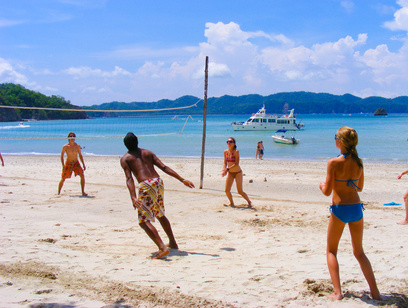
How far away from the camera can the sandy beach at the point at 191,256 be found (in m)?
3.38

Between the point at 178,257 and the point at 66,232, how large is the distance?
208 cm

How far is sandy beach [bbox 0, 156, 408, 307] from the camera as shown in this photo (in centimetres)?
338

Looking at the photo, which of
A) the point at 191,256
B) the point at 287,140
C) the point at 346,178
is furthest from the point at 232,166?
the point at 287,140

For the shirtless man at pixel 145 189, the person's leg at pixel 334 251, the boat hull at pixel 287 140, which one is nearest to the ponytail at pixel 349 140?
the person's leg at pixel 334 251

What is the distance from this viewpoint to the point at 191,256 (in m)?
4.62

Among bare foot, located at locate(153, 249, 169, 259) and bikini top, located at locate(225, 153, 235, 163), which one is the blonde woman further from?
bikini top, located at locate(225, 153, 235, 163)

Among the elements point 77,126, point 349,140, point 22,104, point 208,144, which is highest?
point 22,104

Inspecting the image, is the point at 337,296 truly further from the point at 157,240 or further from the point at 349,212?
the point at 157,240

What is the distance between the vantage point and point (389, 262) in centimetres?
423

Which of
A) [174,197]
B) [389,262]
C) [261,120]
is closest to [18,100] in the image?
[261,120]

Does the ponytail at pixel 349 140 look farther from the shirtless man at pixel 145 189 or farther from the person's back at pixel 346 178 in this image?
the shirtless man at pixel 145 189

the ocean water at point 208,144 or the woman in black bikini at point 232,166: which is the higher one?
the woman in black bikini at point 232,166

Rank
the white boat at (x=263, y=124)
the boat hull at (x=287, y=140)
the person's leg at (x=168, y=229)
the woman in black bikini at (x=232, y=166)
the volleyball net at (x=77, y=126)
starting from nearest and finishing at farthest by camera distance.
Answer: the person's leg at (x=168, y=229) < the woman in black bikini at (x=232, y=166) < the volleyball net at (x=77, y=126) < the boat hull at (x=287, y=140) < the white boat at (x=263, y=124)

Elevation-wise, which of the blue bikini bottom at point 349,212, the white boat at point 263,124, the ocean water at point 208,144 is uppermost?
the white boat at point 263,124
